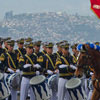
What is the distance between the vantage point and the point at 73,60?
583 inches

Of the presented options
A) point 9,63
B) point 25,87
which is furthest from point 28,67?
point 9,63

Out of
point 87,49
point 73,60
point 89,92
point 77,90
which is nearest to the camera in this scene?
point 87,49

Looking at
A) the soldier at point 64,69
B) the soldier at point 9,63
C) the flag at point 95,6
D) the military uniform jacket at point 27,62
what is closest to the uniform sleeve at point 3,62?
the soldier at point 9,63

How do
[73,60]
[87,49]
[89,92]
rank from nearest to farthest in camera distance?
1. [87,49]
2. [73,60]
3. [89,92]

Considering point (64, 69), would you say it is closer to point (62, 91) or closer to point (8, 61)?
point (62, 91)

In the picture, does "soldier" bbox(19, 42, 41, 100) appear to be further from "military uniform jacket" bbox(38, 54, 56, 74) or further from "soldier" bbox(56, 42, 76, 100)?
"soldier" bbox(56, 42, 76, 100)

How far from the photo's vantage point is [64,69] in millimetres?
14430

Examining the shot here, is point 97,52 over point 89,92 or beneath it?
over

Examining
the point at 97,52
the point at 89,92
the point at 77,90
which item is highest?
the point at 97,52

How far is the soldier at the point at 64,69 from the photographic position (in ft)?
47.3

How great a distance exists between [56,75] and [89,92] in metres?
1.57

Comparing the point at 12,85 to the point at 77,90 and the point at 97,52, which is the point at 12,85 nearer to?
the point at 77,90

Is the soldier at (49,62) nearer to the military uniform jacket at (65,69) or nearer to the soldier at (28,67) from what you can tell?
the soldier at (28,67)

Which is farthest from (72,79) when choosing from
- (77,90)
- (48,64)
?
(48,64)
